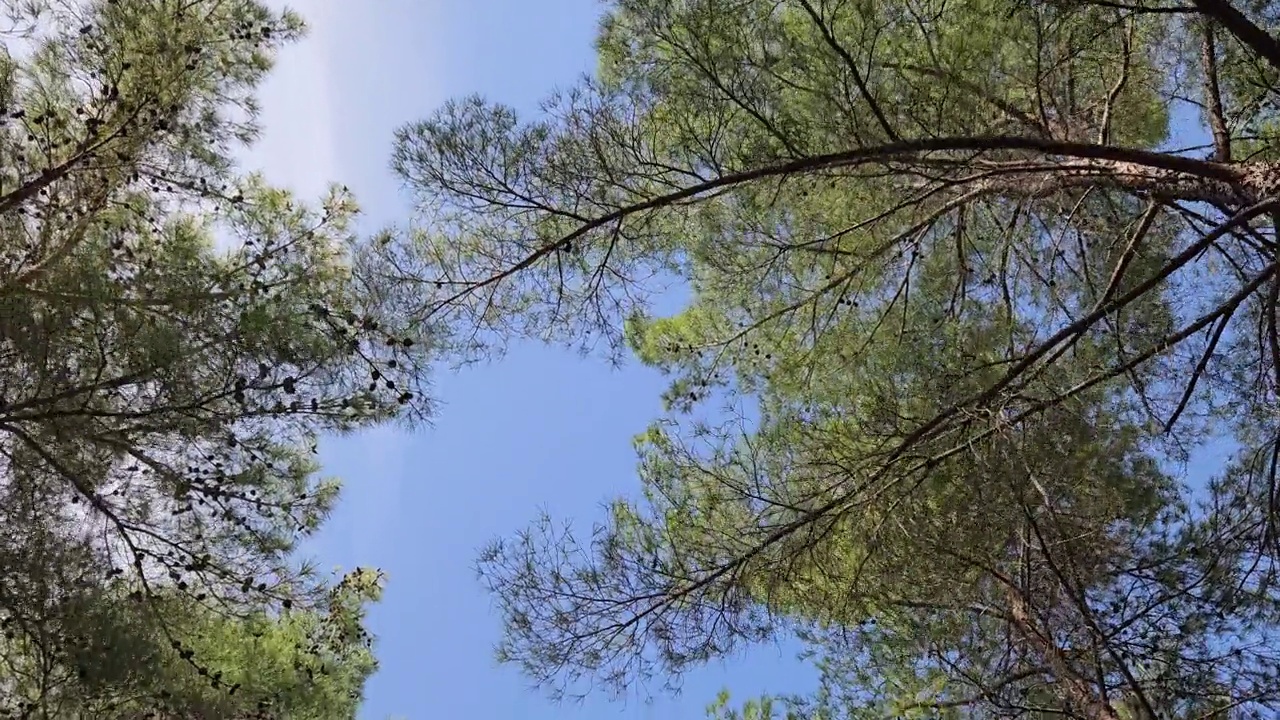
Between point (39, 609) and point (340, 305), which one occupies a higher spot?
point (340, 305)

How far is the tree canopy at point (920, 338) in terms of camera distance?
10.3 ft

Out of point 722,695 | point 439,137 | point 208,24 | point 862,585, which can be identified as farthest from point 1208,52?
point 208,24

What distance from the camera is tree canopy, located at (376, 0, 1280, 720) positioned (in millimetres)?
3141

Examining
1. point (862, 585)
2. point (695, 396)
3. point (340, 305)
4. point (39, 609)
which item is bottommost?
point (39, 609)

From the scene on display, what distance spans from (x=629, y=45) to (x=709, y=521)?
208 cm

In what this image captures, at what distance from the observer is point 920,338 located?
4043 millimetres

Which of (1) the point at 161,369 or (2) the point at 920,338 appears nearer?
(1) the point at 161,369

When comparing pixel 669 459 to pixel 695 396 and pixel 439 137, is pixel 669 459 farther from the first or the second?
pixel 439 137

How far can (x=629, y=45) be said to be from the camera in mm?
3688

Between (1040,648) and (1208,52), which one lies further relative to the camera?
(1208,52)

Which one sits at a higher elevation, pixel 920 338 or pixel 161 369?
pixel 920 338

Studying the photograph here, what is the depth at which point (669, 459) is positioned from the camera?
4.22 m

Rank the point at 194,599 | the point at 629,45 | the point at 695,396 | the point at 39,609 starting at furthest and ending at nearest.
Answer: the point at 695,396
the point at 629,45
the point at 194,599
the point at 39,609

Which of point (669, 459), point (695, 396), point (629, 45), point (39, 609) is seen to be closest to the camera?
point (39, 609)
